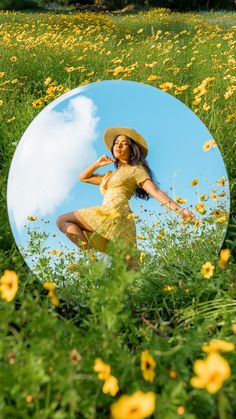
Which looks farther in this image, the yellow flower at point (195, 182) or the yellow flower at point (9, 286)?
the yellow flower at point (195, 182)

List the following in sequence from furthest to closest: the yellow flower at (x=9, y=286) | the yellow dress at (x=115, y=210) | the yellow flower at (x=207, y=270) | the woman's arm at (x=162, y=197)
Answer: the woman's arm at (x=162, y=197), the yellow dress at (x=115, y=210), the yellow flower at (x=207, y=270), the yellow flower at (x=9, y=286)

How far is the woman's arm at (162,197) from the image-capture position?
2297mm

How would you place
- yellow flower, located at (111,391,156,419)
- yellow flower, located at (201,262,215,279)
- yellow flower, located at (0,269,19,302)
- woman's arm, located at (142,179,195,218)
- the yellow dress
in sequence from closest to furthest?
yellow flower, located at (111,391,156,419), yellow flower, located at (0,269,19,302), yellow flower, located at (201,262,215,279), the yellow dress, woman's arm, located at (142,179,195,218)

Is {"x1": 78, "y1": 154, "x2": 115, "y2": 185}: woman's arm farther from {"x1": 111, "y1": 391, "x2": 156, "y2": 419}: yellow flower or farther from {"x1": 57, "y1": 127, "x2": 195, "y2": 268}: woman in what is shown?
{"x1": 111, "y1": 391, "x2": 156, "y2": 419}: yellow flower

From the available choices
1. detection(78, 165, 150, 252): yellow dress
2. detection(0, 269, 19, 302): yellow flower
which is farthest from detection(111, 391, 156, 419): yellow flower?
detection(78, 165, 150, 252): yellow dress

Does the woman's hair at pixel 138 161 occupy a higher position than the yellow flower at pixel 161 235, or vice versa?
the woman's hair at pixel 138 161

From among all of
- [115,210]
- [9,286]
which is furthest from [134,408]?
[115,210]

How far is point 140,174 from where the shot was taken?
2.31 metres

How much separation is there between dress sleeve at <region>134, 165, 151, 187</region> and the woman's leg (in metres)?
0.26

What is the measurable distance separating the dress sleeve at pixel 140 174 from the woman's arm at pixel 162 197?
0.02 m

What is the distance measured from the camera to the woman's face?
2296mm

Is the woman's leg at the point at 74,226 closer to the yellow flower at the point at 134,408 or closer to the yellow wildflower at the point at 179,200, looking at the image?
the yellow wildflower at the point at 179,200

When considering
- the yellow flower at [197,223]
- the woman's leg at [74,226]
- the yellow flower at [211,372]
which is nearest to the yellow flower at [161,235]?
the yellow flower at [197,223]

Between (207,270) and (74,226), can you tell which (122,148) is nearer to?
(74,226)
